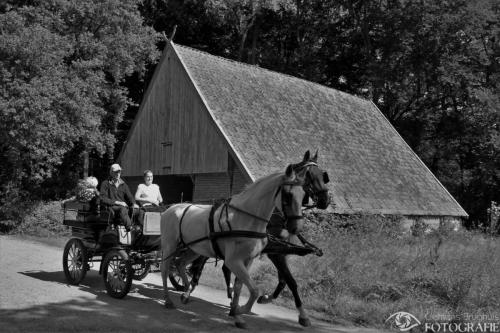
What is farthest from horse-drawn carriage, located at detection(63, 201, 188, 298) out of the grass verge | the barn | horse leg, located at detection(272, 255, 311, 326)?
the barn

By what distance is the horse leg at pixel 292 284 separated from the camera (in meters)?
7.18

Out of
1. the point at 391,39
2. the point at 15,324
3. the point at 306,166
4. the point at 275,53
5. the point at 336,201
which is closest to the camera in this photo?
the point at 15,324

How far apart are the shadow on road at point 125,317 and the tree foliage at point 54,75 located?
1131 centimetres

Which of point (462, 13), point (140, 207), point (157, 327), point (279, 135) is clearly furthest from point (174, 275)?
point (462, 13)

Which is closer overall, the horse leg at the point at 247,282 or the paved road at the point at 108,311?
the paved road at the point at 108,311

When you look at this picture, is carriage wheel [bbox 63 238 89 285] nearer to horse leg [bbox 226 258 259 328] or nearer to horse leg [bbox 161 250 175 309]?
horse leg [bbox 161 250 175 309]

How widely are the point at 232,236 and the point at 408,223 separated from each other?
1486cm

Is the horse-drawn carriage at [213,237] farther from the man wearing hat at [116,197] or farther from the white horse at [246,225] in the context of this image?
the man wearing hat at [116,197]

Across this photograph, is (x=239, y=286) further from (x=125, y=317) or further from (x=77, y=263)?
(x=77, y=263)

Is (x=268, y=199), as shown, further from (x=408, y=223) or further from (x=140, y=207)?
(x=408, y=223)

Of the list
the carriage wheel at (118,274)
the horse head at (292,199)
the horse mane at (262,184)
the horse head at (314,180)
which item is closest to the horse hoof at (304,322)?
the horse head at (292,199)

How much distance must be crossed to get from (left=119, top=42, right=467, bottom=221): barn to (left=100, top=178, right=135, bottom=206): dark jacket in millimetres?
7120

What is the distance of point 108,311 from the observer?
734cm

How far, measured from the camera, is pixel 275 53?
38.2 metres
